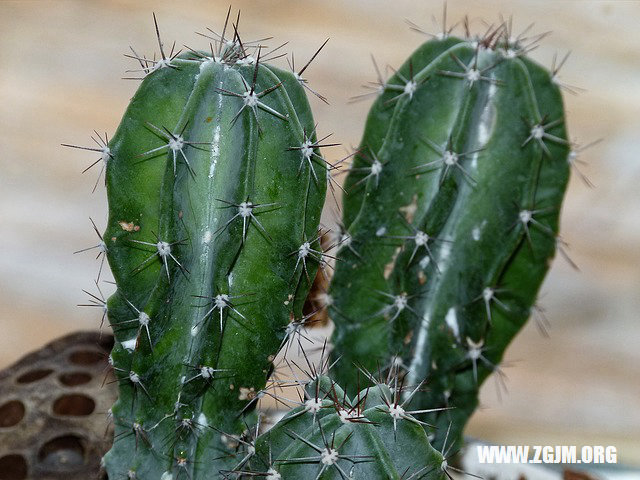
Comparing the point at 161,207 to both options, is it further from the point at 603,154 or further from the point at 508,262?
the point at 603,154

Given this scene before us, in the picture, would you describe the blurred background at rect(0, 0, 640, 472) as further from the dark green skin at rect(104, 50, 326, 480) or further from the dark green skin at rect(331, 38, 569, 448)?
the dark green skin at rect(104, 50, 326, 480)

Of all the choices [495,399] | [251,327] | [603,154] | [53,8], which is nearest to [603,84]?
[603,154]

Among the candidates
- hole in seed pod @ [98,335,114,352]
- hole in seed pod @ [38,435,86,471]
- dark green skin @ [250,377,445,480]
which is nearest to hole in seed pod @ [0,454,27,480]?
hole in seed pod @ [38,435,86,471]

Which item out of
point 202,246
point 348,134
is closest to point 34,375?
point 202,246

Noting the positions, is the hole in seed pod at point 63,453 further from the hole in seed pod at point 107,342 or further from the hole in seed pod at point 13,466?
the hole in seed pod at point 107,342

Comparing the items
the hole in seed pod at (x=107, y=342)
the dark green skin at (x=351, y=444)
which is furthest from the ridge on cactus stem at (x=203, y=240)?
the hole in seed pod at (x=107, y=342)

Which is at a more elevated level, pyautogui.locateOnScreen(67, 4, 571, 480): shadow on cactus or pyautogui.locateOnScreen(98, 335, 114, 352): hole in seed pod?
pyautogui.locateOnScreen(67, 4, 571, 480): shadow on cactus

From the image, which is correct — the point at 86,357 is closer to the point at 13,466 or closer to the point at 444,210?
the point at 13,466
